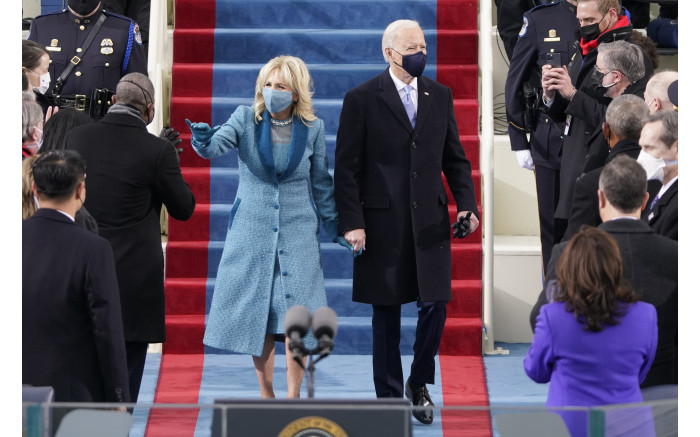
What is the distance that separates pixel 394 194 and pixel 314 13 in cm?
331

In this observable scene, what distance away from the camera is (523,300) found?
725 cm

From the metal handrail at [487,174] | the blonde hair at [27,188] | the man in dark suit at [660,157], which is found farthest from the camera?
the metal handrail at [487,174]

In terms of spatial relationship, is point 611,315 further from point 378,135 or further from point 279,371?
point 279,371

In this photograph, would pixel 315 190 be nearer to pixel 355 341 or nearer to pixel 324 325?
pixel 355 341

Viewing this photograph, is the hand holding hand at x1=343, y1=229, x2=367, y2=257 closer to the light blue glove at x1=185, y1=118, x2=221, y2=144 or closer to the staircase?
the light blue glove at x1=185, y1=118, x2=221, y2=144

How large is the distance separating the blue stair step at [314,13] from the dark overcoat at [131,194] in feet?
11.8

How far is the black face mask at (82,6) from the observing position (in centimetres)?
760

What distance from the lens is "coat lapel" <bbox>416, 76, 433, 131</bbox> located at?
5.45m

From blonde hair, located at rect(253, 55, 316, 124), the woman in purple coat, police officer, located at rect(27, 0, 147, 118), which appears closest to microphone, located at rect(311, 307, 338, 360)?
the woman in purple coat

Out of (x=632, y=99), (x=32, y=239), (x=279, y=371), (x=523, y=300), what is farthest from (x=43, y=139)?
(x=523, y=300)

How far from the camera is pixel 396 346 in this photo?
5445 mm

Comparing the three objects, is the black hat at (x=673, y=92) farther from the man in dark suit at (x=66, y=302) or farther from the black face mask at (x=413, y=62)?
the man in dark suit at (x=66, y=302)

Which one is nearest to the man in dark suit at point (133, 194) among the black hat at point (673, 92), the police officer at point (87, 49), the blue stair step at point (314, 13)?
the black hat at point (673, 92)

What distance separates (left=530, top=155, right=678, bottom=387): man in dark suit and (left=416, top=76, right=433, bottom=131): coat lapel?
1.65m
